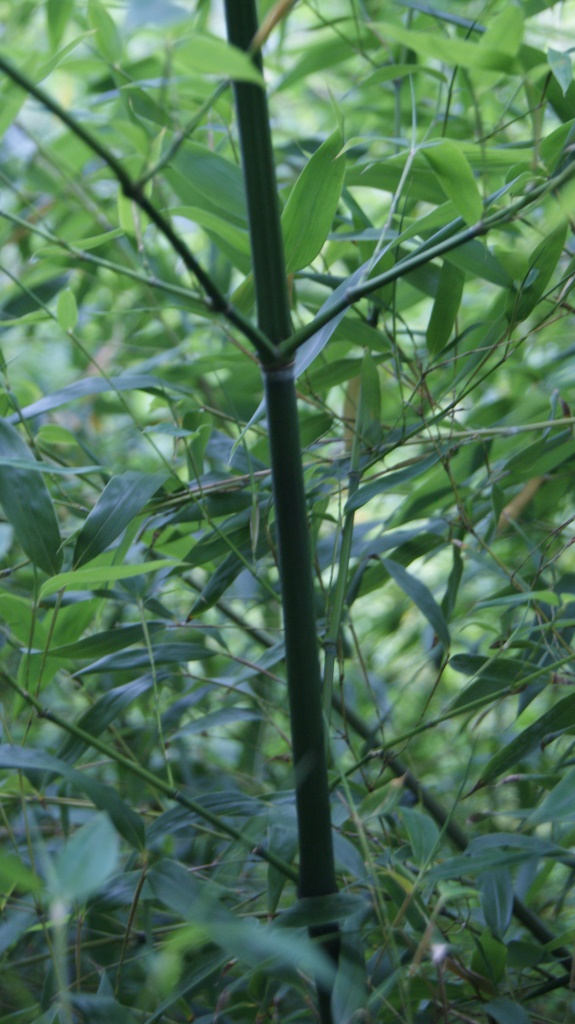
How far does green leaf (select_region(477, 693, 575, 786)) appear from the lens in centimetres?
33

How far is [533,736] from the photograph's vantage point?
34cm

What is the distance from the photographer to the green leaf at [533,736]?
0.33 metres

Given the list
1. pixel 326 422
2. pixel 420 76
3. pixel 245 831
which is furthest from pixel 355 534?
pixel 420 76

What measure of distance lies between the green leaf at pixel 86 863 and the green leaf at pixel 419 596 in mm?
212

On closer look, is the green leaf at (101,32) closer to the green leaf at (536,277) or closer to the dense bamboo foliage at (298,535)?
the dense bamboo foliage at (298,535)

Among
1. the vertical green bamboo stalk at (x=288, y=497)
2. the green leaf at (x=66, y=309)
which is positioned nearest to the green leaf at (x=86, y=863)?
the vertical green bamboo stalk at (x=288, y=497)

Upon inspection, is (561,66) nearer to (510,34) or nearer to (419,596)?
(510,34)

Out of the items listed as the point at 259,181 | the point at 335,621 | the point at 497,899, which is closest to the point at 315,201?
the point at 259,181

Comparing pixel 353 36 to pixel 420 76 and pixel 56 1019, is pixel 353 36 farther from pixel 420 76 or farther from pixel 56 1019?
pixel 56 1019

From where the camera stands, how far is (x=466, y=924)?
1.05 ft

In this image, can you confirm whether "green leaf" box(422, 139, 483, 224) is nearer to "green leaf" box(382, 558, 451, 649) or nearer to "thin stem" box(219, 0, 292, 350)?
"thin stem" box(219, 0, 292, 350)

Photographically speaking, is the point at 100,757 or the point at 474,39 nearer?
the point at 474,39

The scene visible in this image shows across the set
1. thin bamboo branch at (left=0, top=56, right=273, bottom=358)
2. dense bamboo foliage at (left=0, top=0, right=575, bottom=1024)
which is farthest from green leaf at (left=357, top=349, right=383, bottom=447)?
thin bamboo branch at (left=0, top=56, right=273, bottom=358)

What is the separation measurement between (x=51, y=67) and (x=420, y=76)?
1.01ft
